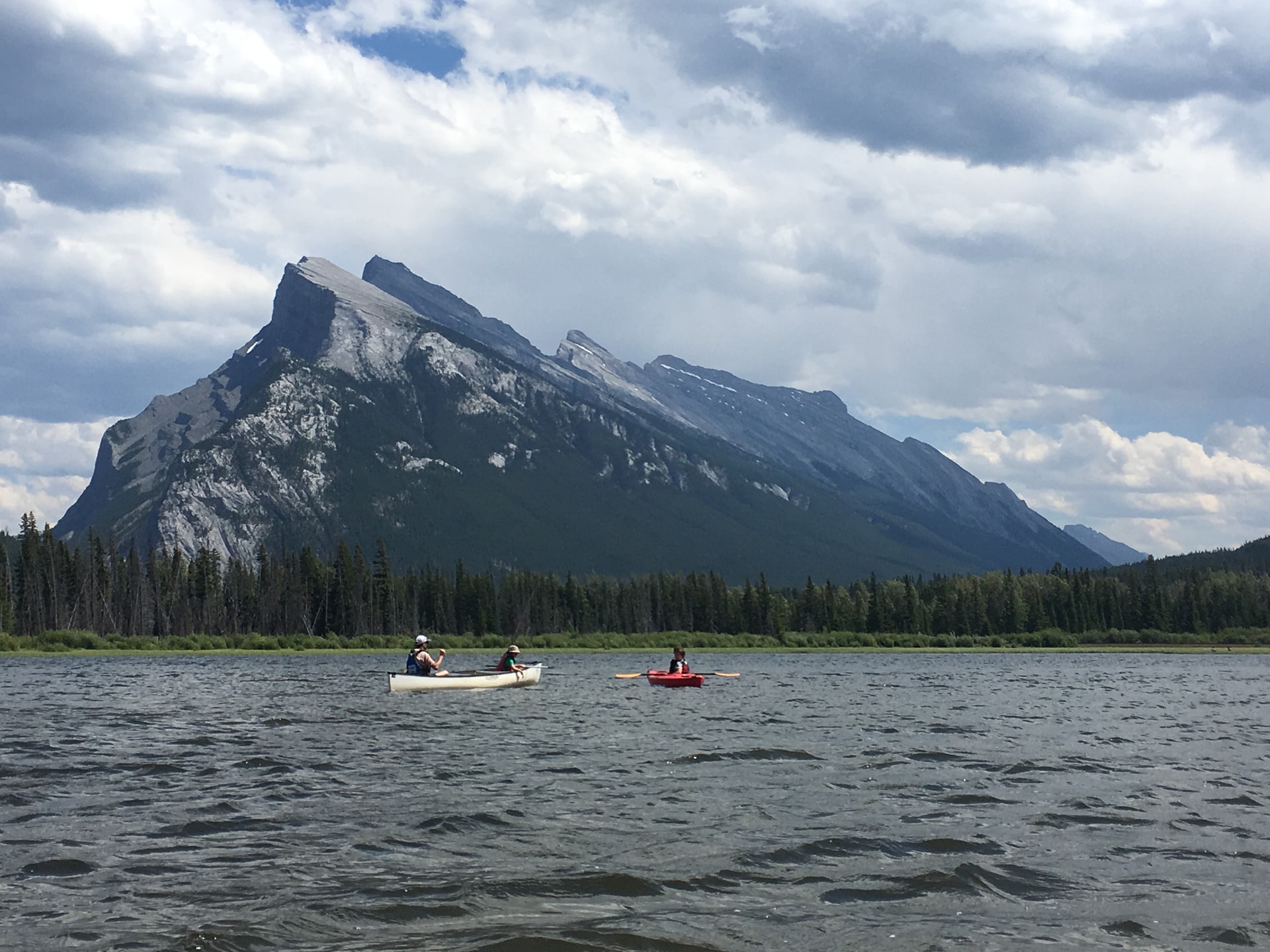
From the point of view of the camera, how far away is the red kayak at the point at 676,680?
75.7 m

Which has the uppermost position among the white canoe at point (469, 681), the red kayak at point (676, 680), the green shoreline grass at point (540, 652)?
the white canoe at point (469, 681)

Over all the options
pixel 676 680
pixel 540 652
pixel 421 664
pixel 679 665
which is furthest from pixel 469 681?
pixel 540 652

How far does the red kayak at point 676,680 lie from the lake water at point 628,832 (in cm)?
2270

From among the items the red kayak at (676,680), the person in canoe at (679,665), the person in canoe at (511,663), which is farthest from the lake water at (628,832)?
the person in canoe at (679,665)

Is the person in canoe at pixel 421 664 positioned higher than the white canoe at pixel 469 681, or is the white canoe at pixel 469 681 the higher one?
the person in canoe at pixel 421 664

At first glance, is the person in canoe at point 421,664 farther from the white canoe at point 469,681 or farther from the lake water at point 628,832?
the lake water at point 628,832

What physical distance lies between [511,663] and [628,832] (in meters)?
53.4

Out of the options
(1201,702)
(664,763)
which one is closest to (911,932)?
(664,763)

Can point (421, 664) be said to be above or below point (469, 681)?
above

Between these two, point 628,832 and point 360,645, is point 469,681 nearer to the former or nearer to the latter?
point 628,832

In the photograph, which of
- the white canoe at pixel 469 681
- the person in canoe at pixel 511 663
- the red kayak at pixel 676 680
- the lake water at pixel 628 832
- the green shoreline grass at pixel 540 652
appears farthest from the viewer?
the green shoreline grass at pixel 540 652

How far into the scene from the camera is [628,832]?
23328mm

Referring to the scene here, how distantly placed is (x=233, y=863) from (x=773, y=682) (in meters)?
68.9

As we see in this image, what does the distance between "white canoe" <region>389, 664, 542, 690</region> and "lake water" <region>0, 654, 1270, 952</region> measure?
15.2m
